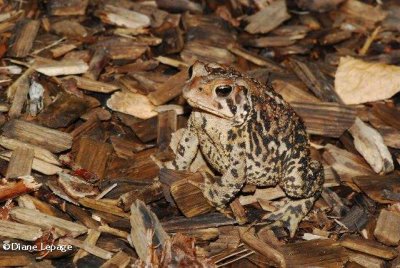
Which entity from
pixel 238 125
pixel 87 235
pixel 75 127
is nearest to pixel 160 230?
pixel 87 235

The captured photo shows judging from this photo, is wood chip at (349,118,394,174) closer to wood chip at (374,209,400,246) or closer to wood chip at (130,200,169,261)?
wood chip at (374,209,400,246)

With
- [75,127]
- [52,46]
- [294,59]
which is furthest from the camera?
[294,59]

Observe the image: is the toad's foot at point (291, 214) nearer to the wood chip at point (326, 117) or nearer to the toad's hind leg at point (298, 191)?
the toad's hind leg at point (298, 191)

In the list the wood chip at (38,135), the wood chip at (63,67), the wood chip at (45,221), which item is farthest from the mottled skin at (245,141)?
the wood chip at (63,67)

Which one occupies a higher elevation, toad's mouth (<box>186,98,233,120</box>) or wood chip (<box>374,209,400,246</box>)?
toad's mouth (<box>186,98,233,120</box>)

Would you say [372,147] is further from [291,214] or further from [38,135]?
[38,135]

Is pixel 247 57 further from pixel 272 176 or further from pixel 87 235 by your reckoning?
pixel 87 235

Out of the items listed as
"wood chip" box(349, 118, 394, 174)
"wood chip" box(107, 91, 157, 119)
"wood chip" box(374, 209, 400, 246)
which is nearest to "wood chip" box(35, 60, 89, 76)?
"wood chip" box(107, 91, 157, 119)
